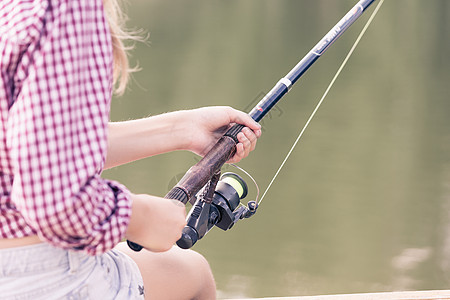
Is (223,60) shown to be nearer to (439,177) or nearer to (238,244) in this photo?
(439,177)

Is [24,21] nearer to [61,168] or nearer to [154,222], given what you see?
[61,168]

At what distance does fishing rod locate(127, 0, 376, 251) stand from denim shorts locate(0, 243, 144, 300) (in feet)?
0.36

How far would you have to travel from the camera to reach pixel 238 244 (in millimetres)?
3621

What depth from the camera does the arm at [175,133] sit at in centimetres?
125

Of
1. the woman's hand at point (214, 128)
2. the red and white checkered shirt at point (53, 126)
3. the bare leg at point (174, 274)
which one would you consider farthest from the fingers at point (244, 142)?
the red and white checkered shirt at point (53, 126)

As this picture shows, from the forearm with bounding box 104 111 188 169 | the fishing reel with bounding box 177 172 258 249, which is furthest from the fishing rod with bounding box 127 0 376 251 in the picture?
the forearm with bounding box 104 111 188 169

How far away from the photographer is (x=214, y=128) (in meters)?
Answer: 1.39

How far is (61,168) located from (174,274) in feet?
1.45

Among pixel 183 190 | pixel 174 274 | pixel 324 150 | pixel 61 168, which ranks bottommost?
pixel 324 150

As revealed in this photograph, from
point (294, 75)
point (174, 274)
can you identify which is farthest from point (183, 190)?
point (294, 75)

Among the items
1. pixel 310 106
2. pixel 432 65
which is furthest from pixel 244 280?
pixel 432 65

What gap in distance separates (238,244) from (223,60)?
510cm

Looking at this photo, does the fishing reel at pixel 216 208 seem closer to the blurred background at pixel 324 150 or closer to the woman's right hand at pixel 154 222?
the blurred background at pixel 324 150

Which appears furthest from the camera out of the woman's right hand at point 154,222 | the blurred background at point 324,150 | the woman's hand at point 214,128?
the blurred background at point 324,150
